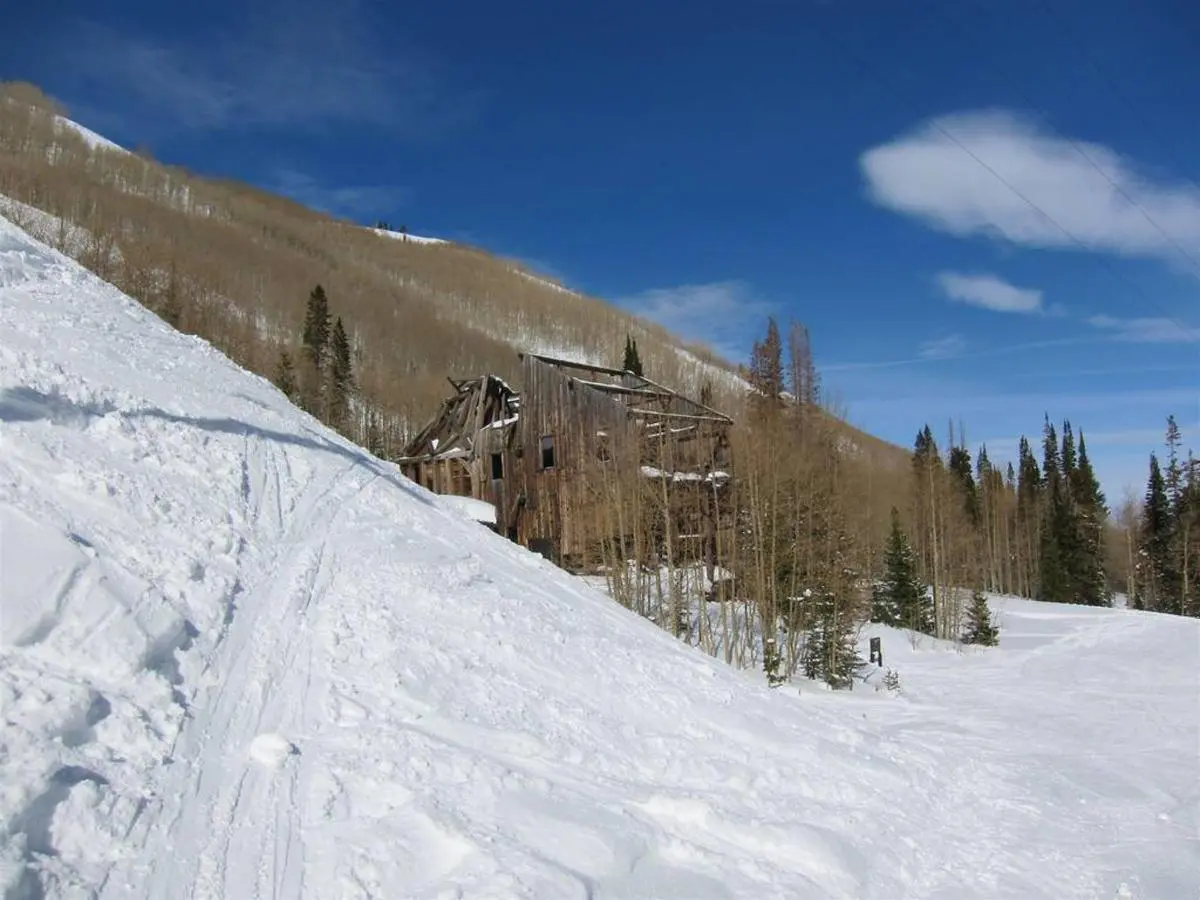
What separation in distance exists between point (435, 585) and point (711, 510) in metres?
18.5

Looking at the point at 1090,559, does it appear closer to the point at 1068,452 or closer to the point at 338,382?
the point at 1068,452

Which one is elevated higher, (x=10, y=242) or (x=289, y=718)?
(x=10, y=242)

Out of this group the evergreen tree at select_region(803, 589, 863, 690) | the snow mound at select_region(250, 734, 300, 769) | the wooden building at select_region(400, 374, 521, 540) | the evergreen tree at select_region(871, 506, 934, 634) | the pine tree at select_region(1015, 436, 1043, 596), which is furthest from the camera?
the pine tree at select_region(1015, 436, 1043, 596)

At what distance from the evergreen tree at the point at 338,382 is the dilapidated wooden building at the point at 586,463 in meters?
26.6

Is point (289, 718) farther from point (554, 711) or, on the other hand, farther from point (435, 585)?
point (435, 585)

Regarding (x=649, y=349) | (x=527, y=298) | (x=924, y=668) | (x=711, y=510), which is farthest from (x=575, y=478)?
(x=527, y=298)

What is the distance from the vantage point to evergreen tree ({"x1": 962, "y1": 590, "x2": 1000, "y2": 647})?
32.9 metres

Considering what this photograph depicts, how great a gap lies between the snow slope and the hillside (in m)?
43.4

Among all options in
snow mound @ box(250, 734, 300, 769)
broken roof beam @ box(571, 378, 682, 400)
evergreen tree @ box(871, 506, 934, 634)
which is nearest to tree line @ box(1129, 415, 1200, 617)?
evergreen tree @ box(871, 506, 934, 634)

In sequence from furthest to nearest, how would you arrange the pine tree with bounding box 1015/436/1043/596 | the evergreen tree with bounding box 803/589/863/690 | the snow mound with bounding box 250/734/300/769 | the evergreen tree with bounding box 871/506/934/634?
the pine tree with bounding box 1015/436/1043/596 < the evergreen tree with bounding box 871/506/934/634 < the evergreen tree with bounding box 803/589/863/690 < the snow mound with bounding box 250/734/300/769

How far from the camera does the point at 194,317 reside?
63.4 meters

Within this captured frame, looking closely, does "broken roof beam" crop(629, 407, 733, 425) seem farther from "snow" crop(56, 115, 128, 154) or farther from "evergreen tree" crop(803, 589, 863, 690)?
"snow" crop(56, 115, 128, 154)

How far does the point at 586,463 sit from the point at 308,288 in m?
101

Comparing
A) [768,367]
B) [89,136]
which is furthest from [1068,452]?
[89,136]
